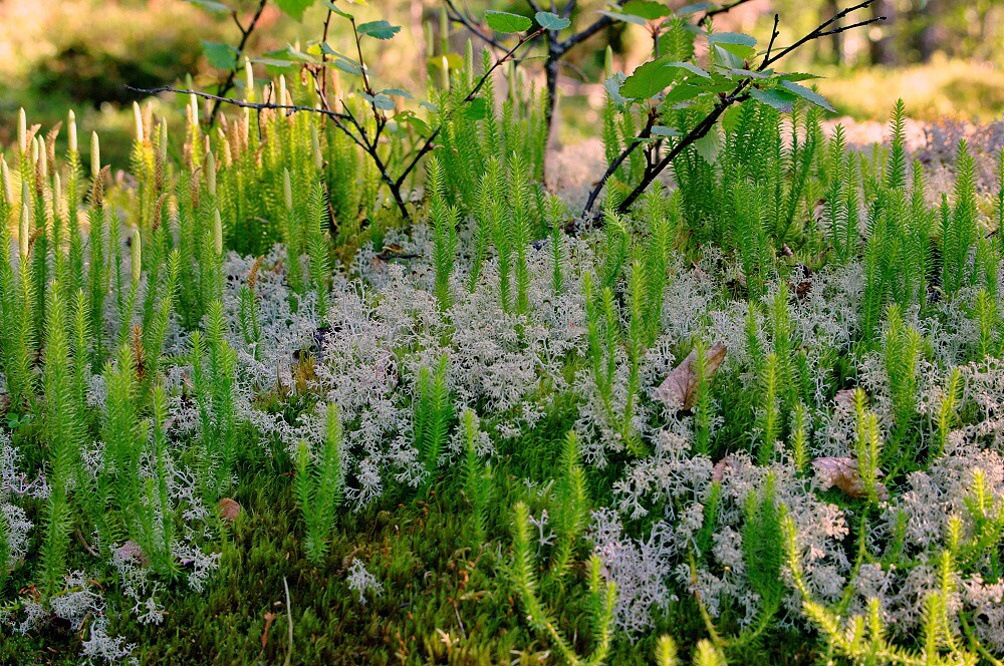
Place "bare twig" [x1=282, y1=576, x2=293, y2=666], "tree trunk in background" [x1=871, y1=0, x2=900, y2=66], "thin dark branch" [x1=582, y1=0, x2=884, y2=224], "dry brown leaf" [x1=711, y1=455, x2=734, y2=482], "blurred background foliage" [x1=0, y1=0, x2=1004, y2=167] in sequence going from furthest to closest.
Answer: "tree trunk in background" [x1=871, y1=0, x2=900, y2=66]
"blurred background foliage" [x1=0, y1=0, x2=1004, y2=167]
"thin dark branch" [x1=582, y1=0, x2=884, y2=224]
"dry brown leaf" [x1=711, y1=455, x2=734, y2=482]
"bare twig" [x1=282, y1=576, x2=293, y2=666]

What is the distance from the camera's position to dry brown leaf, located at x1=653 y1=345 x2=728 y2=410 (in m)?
2.09

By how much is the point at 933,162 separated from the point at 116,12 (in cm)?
1056

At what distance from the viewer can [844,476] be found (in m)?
1.90

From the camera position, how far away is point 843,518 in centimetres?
177

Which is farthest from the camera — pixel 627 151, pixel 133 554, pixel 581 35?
pixel 581 35

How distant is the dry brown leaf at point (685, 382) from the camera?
2090 millimetres

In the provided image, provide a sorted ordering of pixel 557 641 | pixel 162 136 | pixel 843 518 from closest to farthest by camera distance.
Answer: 1. pixel 557 641
2. pixel 843 518
3. pixel 162 136

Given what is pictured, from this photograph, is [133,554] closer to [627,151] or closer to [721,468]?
[721,468]

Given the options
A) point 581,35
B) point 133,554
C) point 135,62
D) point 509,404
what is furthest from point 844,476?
point 135,62

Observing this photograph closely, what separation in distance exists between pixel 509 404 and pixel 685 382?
18.9 inches

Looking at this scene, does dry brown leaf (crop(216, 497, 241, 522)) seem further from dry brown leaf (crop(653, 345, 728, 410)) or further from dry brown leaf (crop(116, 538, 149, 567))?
dry brown leaf (crop(653, 345, 728, 410))

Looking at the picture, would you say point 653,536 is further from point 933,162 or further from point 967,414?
point 933,162

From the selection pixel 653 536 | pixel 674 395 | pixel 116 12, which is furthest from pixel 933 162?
pixel 116 12

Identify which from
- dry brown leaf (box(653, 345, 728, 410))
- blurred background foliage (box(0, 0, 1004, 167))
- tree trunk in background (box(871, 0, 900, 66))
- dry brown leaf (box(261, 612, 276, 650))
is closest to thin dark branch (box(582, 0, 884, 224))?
dry brown leaf (box(653, 345, 728, 410))
